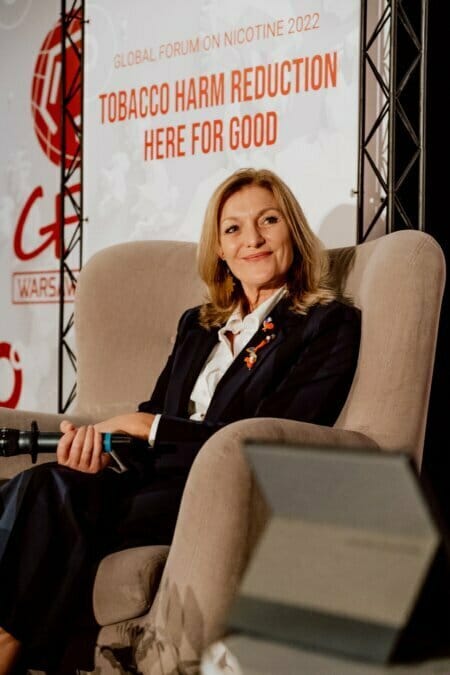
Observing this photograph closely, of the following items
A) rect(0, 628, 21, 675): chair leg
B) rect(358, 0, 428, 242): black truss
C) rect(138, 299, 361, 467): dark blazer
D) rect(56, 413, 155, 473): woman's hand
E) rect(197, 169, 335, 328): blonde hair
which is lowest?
rect(0, 628, 21, 675): chair leg

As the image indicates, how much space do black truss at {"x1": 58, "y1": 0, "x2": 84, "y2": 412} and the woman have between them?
1515 mm

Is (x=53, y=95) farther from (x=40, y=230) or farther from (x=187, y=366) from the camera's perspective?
(x=187, y=366)

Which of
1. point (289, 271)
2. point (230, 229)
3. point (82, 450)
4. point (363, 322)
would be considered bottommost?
point (82, 450)

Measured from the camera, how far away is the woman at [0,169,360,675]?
5.15 feet

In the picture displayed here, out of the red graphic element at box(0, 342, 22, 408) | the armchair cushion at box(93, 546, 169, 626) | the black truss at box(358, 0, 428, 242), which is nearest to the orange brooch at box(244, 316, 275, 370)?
the armchair cushion at box(93, 546, 169, 626)

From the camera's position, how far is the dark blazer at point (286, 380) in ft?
5.99

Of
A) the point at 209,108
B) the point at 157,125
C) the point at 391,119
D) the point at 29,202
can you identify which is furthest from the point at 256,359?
the point at 29,202

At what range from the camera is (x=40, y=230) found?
14.0 feet

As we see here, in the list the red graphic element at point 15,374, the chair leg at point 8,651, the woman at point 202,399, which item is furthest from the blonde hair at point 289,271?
the red graphic element at point 15,374

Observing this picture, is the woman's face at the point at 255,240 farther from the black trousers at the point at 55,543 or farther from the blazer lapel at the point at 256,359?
the black trousers at the point at 55,543

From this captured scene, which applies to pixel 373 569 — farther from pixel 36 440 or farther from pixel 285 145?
pixel 285 145

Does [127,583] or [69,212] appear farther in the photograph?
[69,212]

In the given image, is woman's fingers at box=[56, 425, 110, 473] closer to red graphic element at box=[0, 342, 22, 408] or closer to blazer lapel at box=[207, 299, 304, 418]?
blazer lapel at box=[207, 299, 304, 418]

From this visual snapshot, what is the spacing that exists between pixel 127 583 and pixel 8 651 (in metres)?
0.24
